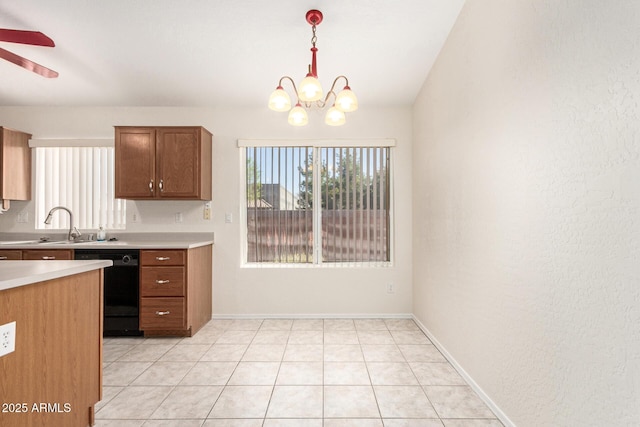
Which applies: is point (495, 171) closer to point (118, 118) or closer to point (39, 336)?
point (39, 336)

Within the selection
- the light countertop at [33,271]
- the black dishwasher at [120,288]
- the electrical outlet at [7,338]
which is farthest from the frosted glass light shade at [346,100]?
the black dishwasher at [120,288]

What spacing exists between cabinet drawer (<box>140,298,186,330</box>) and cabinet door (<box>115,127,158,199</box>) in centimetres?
118

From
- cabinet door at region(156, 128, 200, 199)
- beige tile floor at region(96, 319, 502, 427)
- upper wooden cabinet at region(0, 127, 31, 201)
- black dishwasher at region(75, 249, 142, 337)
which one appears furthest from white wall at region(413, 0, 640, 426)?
upper wooden cabinet at region(0, 127, 31, 201)

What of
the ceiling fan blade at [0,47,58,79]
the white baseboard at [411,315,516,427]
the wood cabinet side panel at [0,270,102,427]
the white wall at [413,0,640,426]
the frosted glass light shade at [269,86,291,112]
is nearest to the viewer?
the white wall at [413,0,640,426]

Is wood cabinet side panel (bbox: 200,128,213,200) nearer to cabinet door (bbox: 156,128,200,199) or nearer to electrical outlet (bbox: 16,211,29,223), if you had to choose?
cabinet door (bbox: 156,128,200,199)

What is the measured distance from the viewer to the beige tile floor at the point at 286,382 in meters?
1.74

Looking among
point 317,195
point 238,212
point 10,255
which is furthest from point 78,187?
point 317,195

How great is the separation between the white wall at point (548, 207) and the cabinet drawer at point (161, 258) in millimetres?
2538

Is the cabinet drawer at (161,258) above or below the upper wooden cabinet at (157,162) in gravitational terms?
below

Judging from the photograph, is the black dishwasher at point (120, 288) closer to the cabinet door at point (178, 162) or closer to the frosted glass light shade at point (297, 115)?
the cabinet door at point (178, 162)

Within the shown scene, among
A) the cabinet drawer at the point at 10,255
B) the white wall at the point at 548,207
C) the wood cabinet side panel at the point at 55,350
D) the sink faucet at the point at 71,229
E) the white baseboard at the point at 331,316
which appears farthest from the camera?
the white baseboard at the point at 331,316

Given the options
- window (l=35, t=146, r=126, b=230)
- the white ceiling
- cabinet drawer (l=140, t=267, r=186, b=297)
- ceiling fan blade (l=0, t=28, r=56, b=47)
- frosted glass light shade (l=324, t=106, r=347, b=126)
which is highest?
the white ceiling

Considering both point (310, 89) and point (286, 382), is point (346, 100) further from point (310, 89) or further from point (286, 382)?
point (286, 382)

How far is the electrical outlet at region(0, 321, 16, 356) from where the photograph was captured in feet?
3.48
